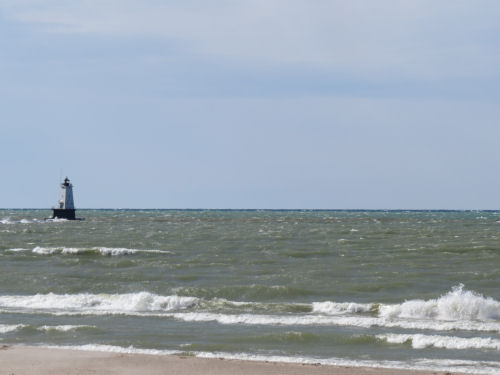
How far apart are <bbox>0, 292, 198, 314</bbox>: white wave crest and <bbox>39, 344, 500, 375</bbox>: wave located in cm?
697

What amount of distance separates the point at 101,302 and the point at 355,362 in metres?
12.2

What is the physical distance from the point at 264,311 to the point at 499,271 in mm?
14028

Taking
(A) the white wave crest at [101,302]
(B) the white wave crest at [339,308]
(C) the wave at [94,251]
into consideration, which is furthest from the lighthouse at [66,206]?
(B) the white wave crest at [339,308]

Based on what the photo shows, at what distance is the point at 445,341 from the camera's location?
17.5 meters

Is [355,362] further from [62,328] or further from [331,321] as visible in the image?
[62,328]

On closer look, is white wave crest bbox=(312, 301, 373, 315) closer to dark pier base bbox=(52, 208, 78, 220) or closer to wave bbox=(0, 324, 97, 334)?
wave bbox=(0, 324, 97, 334)

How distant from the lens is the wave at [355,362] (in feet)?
48.7

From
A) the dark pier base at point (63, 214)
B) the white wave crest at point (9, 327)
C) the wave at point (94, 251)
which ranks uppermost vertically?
the dark pier base at point (63, 214)

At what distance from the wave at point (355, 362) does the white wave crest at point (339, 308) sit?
7.29m

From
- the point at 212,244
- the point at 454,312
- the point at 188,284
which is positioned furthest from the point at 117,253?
the point at 454,312

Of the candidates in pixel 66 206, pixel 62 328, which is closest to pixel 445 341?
pixel 62 328

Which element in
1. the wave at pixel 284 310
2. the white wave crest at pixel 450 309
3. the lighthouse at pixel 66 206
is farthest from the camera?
the lighthouse at pixel 66 206

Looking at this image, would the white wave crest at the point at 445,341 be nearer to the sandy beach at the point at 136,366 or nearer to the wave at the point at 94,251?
the sandy beach at the point at 136,366

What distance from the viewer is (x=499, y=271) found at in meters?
33.1
